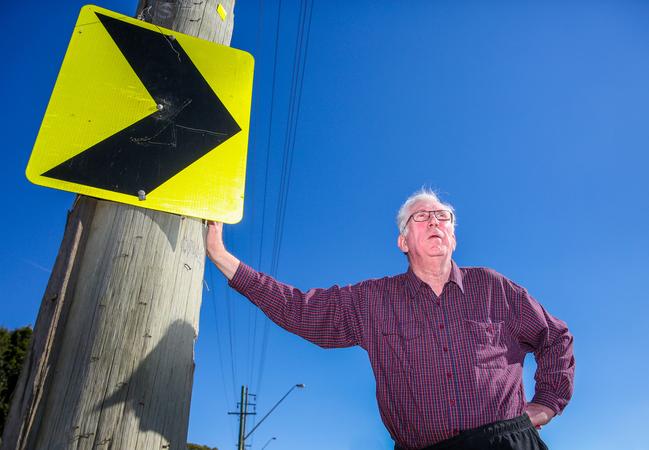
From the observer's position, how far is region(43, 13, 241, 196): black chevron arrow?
1.39 metres

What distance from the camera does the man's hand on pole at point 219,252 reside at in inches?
66.2

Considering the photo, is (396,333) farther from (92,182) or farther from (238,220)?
(92,182)

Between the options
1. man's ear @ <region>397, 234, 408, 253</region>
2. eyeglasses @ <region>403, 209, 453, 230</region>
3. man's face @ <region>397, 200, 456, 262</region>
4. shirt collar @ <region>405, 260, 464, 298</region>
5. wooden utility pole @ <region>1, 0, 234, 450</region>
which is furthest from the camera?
man's ear @ <region>397, 234, 408, 253</region>

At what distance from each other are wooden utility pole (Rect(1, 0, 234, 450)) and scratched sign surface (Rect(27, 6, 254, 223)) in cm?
10

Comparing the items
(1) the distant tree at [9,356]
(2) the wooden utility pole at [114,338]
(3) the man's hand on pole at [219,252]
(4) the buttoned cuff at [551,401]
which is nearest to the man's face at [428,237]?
(4) the buttoned cuff at [551,401]

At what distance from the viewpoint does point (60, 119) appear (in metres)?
1.41

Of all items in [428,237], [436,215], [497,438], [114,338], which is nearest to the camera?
[114,338]

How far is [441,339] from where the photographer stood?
201cm

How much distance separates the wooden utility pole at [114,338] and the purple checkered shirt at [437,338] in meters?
0.66

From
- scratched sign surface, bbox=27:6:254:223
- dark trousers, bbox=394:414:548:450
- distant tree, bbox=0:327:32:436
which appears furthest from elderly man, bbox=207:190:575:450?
distant tree, bbox=0:327:32:436

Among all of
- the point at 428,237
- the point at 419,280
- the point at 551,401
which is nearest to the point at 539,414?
the point at 551,401

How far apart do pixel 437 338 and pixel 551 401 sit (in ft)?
2.00

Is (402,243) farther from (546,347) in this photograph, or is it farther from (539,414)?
(539,414)

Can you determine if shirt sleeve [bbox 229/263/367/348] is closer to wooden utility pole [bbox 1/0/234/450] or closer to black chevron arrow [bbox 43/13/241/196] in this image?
wooden utility pole [bbox 1/0/234/450]
